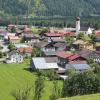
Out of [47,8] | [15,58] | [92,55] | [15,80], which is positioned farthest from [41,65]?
[47,8]

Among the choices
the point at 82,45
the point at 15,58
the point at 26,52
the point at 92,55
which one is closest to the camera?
the point at 92,55

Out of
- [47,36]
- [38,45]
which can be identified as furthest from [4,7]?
[38,45]

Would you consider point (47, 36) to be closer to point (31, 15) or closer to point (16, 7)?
point (31, 15)

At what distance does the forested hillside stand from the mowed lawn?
238 feet

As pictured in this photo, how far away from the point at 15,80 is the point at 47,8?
86.0 meters

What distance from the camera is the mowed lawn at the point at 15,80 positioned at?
1977 centimetres

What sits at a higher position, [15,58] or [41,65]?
[41,65]

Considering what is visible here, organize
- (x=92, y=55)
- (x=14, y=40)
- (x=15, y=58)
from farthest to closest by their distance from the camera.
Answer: (x=14, y=40) → (x=15, y=58) → (x=92, y=55)

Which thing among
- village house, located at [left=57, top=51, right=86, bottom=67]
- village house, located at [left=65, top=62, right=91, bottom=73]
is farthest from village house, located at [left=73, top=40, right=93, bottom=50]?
village house, located at [left=65, top=62, right=91, bottom=73]

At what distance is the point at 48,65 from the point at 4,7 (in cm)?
8041

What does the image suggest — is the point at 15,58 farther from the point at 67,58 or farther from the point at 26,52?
the point at 67,58

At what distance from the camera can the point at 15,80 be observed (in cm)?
2341

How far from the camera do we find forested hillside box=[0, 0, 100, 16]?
104m

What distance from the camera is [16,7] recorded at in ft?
350
